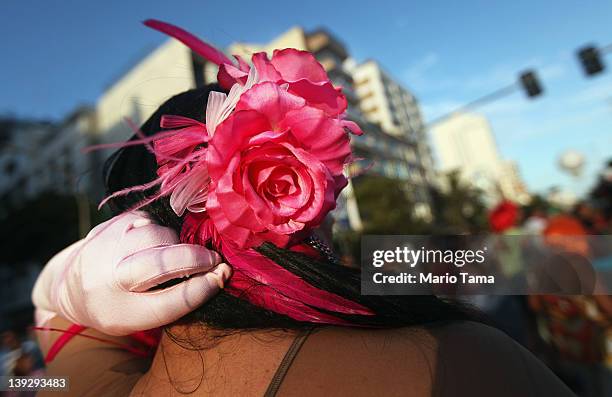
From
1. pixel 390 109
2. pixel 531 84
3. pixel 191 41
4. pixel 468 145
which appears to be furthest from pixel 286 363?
pixel 468 145

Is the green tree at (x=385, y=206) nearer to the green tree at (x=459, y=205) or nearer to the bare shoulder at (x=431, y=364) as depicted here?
the green tree at (x=459, y=205)

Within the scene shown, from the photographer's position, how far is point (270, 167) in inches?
28.4

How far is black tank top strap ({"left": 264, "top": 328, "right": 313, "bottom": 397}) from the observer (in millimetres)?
615

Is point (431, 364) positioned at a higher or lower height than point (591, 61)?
lower

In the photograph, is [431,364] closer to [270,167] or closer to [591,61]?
[270,167]

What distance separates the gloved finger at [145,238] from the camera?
72 cm

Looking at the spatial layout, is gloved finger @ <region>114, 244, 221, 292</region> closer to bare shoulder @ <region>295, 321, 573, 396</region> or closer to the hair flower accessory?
the hair flower accessory

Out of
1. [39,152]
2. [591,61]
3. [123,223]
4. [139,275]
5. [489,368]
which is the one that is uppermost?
[39,152]

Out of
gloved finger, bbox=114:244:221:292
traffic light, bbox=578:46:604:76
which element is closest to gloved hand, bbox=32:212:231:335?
gloved finger, bbox=114:244:221:292

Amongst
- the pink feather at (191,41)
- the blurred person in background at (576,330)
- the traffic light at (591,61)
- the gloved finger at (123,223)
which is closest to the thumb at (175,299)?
the gloved finger at (123,223)

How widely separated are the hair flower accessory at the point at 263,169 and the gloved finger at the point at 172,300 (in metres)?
0.05

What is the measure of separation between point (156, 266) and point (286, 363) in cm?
29

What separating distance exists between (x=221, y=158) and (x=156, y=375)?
0.47 m

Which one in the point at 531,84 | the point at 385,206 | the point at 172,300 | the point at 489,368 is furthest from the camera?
the point at 385,206
